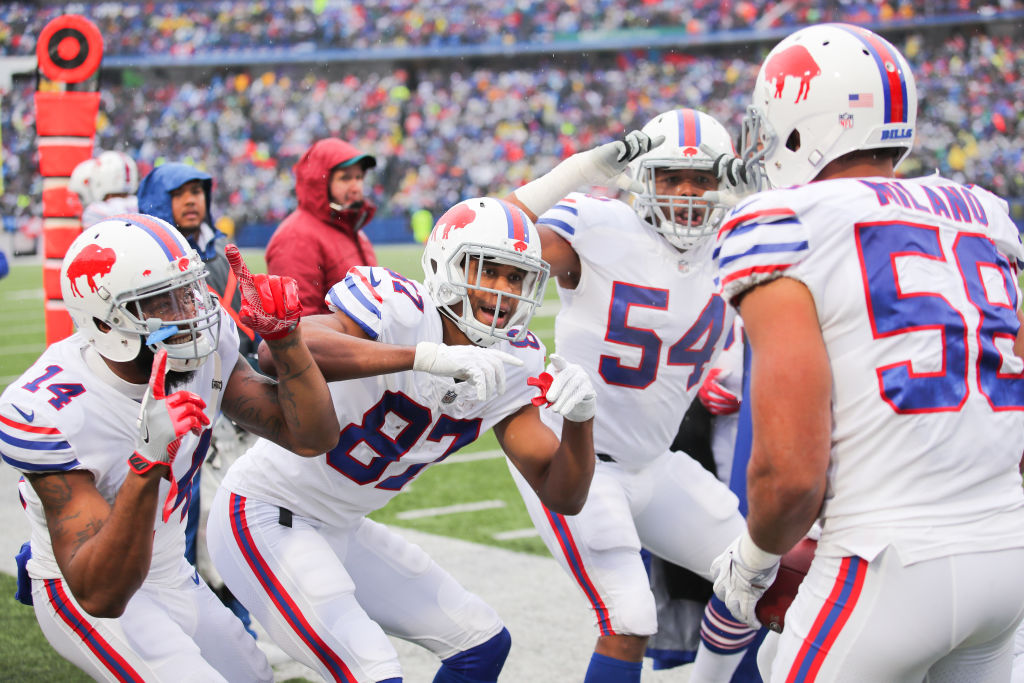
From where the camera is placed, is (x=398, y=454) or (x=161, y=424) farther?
(x=398, y=454)

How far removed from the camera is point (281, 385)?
2.61m

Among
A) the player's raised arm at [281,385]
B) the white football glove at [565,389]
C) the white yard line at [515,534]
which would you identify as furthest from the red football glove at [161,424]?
the white yard line at [515,534]

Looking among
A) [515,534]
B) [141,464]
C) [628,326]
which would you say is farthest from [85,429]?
[515,534]

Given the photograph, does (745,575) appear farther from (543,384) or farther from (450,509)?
(450,509)

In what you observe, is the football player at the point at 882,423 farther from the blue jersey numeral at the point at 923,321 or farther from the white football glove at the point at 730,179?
the white football glove at the point at 730,179

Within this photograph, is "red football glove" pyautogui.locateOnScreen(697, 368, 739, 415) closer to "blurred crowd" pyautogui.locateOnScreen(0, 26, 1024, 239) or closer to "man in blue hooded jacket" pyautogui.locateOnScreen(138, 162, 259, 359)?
"man in blue hooded jacket" pyautogui.locateOnScreen(138, 162, 259, 359)

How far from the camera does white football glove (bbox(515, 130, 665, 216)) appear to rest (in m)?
3.30

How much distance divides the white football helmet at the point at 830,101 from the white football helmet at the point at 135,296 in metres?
1.42

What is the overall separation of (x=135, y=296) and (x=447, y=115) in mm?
27452

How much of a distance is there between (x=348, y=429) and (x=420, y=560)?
491 mm

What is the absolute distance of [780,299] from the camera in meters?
1.93

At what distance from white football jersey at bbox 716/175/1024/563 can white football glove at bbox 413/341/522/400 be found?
0.80 m

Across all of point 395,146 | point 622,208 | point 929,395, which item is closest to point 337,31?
point 395,146

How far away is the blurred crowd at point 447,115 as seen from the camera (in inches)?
997
